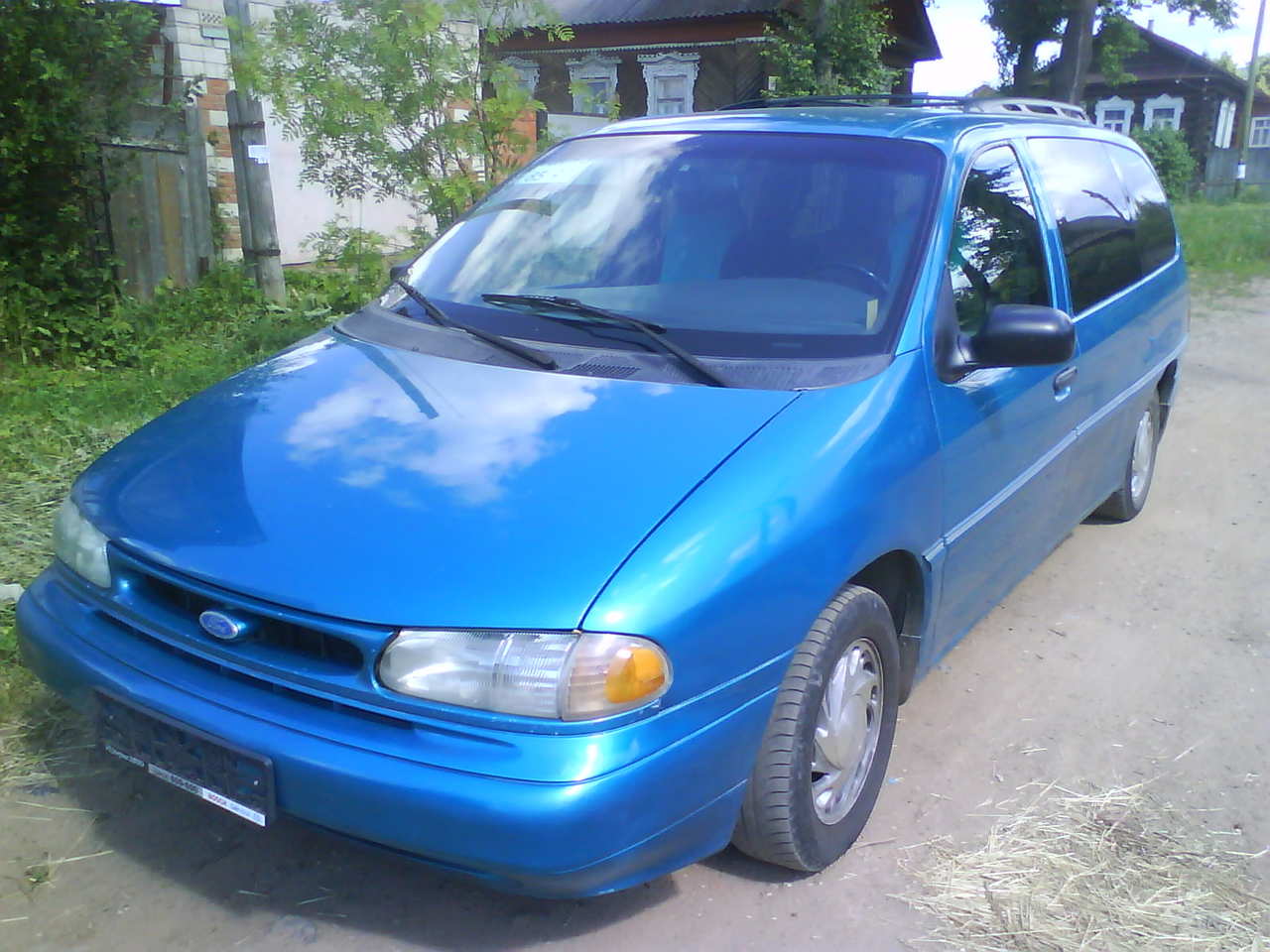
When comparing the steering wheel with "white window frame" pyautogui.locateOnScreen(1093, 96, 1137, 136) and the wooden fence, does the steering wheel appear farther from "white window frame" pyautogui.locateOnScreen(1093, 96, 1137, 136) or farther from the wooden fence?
"white window frame" pyautogui.locateOnScreen(1093, 96, 1137, 136)

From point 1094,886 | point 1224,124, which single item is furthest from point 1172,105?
point 1094,886

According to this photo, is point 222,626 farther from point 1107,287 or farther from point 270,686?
point 1107,287

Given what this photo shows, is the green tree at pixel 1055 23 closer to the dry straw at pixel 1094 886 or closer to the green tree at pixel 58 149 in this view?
the green tree at pixel 58 149

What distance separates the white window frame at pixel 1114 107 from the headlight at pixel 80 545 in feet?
154

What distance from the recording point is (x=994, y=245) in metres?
3.66

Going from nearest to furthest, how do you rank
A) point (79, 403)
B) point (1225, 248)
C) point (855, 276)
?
point (855, 276), point (79, 403), point (1225, 248)

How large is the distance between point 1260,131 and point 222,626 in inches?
2705

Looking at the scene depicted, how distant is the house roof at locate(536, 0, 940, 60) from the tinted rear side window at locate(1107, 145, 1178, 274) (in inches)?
614

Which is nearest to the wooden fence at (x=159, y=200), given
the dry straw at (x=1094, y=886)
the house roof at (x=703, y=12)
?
the dry straw at (x=1094, y=886)

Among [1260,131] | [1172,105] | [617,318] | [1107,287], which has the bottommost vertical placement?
[1260,131]

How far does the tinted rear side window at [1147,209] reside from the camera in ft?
16.7

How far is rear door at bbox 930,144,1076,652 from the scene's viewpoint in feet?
10.8

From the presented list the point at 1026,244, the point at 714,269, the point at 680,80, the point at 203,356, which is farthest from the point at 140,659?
the point at 680,80

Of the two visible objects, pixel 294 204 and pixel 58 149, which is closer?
pixel 58 149
